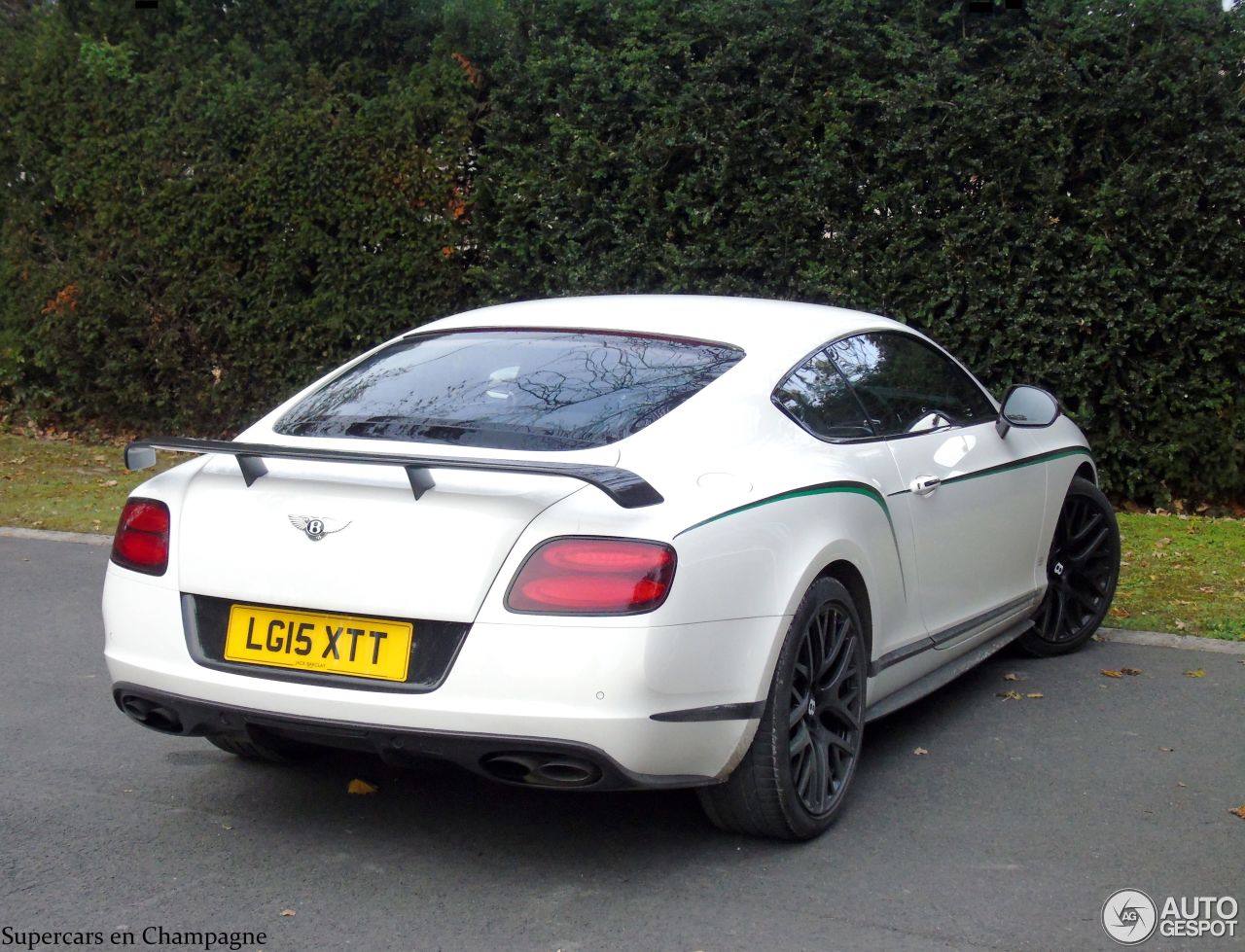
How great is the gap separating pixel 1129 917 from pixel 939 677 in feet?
5.00

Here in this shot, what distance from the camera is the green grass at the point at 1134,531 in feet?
23.2

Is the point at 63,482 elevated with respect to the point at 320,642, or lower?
lower

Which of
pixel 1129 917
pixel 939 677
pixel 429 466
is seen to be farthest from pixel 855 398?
pixel 1129 917

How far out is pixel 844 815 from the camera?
14.2ft

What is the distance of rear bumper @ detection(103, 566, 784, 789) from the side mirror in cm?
227

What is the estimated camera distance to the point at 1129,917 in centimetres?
359

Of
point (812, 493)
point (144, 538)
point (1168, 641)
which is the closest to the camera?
point (144, 538)

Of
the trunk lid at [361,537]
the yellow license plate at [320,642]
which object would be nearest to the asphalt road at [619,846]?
the yellow license plate at [320,642]

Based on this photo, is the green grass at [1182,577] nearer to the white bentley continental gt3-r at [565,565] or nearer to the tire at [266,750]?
the white bentley continental gt3-r at [565,565]

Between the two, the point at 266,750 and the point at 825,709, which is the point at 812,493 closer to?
the point at 825,709

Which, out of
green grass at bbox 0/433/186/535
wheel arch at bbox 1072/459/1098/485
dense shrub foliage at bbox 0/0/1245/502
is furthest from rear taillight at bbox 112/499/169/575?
dense shrub foliage at bbox 0/0/1245/502

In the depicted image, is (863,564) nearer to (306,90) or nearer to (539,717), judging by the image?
(539,717)

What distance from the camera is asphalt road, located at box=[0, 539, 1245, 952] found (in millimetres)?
3525

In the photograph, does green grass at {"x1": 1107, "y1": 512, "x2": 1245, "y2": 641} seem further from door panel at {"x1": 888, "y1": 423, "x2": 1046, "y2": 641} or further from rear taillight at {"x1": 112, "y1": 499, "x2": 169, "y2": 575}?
rear taillight at {"x1": 112, "y1": 499, "x2": 169, "y2": 575}
